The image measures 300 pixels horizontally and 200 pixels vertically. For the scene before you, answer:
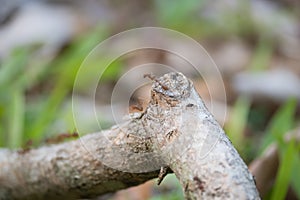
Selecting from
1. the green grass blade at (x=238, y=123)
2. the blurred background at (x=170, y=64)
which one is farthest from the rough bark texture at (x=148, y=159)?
the green grass blade at (x=238, y=123)

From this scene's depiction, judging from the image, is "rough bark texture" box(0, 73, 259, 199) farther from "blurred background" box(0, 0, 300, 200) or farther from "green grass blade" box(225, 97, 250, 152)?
"green grass blade" box(225, 97, 250, 152)

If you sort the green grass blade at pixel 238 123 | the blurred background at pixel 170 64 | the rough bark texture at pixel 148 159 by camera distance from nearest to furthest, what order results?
the rough bark texture at pixel 148 159
the blurred background at pixel 170 64
the green grass blade at pixel 238 123

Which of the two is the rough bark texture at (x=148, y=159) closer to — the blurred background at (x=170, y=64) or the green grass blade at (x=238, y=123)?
the blurred background at (x=170, y=64)

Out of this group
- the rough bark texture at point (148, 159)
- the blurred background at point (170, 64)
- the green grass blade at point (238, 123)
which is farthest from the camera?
the green grass blade at point (238, 123)

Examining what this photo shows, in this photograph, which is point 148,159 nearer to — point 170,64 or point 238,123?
point 238,123

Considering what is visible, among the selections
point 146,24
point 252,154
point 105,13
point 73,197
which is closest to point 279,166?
point 252,154

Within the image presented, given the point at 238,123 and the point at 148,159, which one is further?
the point at 238,123

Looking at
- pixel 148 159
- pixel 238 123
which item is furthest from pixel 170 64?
pixel 148 159
